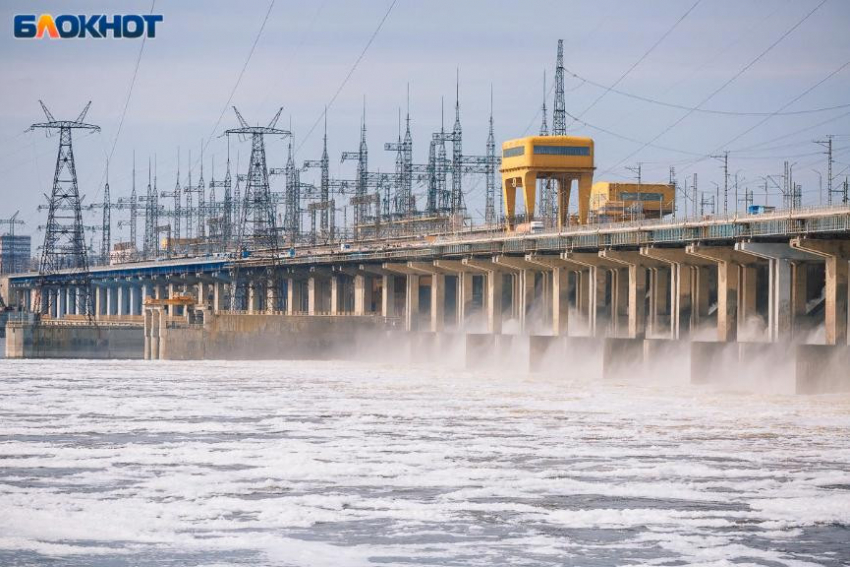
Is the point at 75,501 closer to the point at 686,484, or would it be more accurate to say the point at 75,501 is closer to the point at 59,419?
the point at 686,484

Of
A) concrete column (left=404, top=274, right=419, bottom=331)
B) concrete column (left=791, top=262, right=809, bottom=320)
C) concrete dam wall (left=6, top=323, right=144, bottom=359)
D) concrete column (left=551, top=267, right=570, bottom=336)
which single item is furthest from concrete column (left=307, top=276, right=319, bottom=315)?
concrete column (left=791, top=262, right=809, bottom=320)

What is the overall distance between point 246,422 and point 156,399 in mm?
12158

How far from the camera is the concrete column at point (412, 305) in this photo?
119 metres

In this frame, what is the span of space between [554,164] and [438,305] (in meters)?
19.3

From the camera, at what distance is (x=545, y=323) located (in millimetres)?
107750

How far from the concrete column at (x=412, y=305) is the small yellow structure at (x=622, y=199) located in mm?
26630

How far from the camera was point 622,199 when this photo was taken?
468ft

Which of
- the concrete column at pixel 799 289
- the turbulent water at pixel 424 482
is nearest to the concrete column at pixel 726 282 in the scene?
the concrete column at pixel 799 289

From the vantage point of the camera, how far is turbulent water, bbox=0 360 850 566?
2392 centimetres

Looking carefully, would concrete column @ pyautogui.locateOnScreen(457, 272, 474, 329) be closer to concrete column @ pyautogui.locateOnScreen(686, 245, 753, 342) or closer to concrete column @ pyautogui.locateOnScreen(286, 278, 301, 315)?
concrete column @ pyautogui.locateOnScreen(686, 245, 753, 342)

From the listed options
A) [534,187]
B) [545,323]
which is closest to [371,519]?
[545,323]

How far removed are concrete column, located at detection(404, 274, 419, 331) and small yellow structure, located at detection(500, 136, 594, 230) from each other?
542 inches

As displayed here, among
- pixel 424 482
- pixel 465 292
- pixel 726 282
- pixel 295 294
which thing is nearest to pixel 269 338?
pixel 465 292

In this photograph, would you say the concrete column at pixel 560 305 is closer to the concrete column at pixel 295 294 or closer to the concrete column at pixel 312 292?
the concrete column at pixel 312 292
